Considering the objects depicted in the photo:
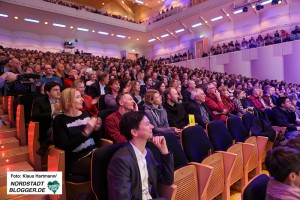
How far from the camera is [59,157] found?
167 centimetres

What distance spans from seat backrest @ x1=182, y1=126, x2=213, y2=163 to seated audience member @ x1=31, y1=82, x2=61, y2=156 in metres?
1.27

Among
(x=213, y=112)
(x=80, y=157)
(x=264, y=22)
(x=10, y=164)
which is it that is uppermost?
(x=264, y=22)

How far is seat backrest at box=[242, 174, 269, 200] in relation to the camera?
3.28 feet

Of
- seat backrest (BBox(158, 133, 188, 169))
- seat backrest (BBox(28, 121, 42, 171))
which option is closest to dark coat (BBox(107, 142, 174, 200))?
seat backrest (BBox(158, 133, 188, 169))

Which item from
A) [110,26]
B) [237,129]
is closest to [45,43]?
[110,26]

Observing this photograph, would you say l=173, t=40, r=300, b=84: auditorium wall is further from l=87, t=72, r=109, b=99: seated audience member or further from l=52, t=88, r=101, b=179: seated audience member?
l=52, t=88, r=101, b=179: seated audience member

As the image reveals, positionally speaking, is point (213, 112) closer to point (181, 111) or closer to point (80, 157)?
point (181, 111)

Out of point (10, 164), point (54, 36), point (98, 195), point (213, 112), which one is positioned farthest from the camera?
point (54, 36)

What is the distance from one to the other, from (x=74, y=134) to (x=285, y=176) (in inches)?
54.0

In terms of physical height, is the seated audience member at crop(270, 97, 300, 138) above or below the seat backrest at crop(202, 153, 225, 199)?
above

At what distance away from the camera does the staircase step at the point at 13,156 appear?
214 cm

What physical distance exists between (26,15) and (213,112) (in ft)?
38.6

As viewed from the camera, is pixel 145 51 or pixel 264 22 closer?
pixel 264 22

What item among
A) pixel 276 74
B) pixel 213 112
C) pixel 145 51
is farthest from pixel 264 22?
pixel 213 112
